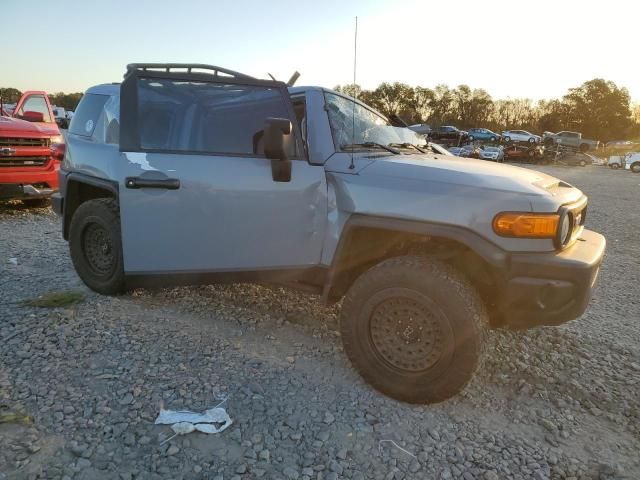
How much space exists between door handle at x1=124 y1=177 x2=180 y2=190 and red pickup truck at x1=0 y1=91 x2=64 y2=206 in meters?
4.28

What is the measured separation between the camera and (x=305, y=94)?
3.36 meters

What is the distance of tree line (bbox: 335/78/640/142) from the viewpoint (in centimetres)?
6000

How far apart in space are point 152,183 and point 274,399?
1.64 meters

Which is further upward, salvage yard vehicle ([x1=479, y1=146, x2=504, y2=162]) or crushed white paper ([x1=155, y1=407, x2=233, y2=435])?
salvage yard vehicle ([x1=479, y1=146, x2=504, y2=162])

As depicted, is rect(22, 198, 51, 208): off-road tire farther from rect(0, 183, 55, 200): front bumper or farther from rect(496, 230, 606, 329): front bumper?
rect(496, 230, 606, 329): front bumper

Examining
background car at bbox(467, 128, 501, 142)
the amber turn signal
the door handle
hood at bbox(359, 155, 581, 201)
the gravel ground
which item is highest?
background car at bbox(467, 128, 501, 142)

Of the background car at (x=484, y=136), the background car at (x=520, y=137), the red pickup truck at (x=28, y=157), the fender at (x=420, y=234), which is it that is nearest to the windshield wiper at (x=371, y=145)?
the fender at (x=420, y=234)

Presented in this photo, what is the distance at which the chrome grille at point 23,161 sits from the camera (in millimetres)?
7035

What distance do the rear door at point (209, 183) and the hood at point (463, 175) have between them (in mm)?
442

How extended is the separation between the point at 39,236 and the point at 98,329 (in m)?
3.68

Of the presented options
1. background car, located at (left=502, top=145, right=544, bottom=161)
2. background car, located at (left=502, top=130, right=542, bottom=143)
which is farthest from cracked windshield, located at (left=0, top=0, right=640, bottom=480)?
background car, located at (left=502, top=130, right=542, bottom=143)

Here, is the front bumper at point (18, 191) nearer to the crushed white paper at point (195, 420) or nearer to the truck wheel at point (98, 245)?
the truck wheel at point (98, 245)

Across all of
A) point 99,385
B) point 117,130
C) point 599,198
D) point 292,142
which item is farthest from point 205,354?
point 599,198

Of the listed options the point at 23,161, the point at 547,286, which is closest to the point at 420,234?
the point at 547,286
